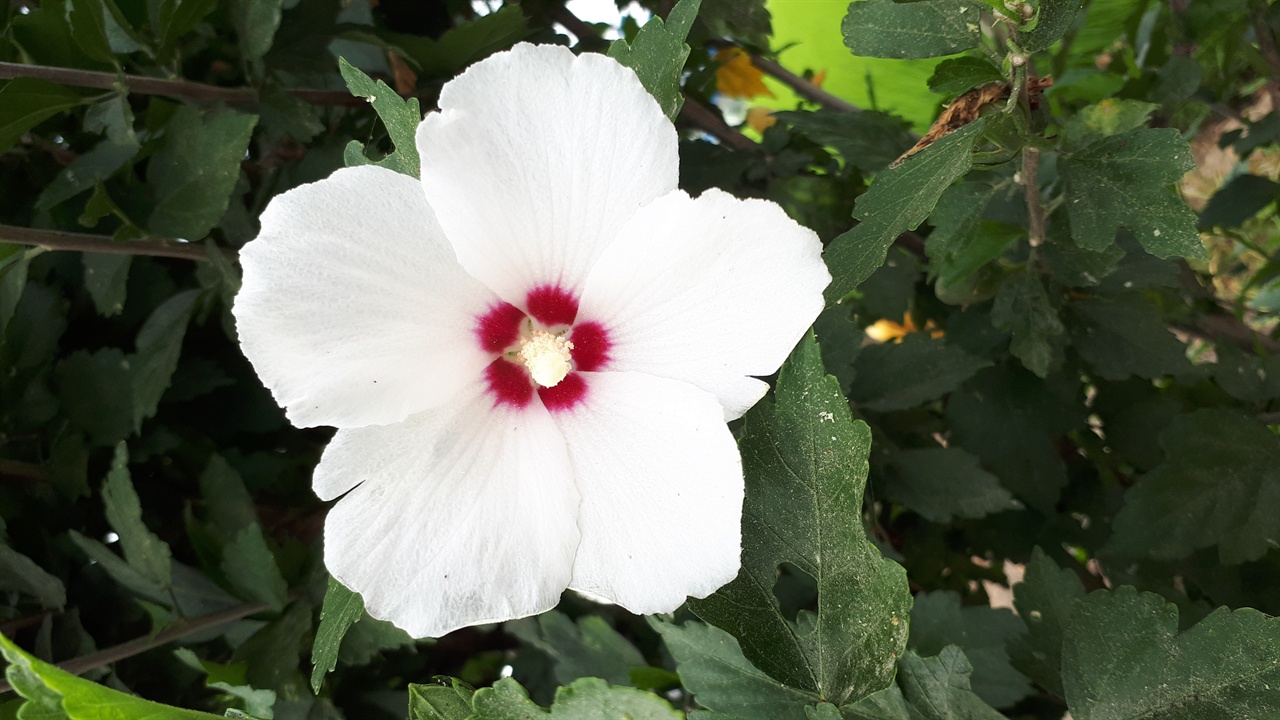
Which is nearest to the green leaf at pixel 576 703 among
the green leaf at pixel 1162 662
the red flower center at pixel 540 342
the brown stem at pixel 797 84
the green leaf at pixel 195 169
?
the red flower center at pixel 540 342

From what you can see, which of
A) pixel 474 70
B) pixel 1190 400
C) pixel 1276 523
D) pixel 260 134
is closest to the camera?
pixel 474 70

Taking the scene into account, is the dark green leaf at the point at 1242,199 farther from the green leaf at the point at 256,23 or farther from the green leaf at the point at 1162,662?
the green leaf at the point at 256,23

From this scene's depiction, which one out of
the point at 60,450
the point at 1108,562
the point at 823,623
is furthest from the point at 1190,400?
the point at 60,450

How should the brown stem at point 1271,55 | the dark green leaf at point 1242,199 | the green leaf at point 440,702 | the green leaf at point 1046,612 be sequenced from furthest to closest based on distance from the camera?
the dark green leaf at point 1242,199
the brown stem at point 1271,55
the green leaf at point 1046,612
the green leaf at point 440,702

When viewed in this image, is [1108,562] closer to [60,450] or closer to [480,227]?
[480,227]

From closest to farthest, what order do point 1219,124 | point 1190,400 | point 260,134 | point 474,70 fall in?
1. point 474,70
2. point 260,134
3. point 1190,400
4. point 1219,124

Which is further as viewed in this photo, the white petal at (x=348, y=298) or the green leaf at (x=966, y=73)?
the green leaf at (x=966, y=73)

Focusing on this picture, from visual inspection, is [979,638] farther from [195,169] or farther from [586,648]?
[195,169]
